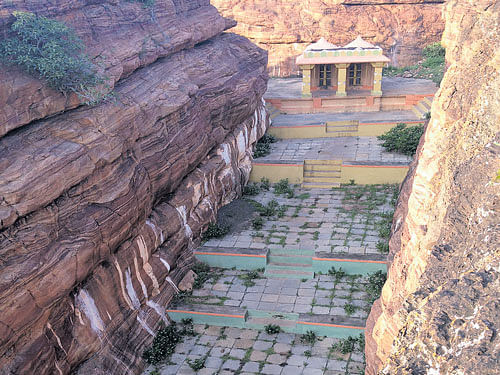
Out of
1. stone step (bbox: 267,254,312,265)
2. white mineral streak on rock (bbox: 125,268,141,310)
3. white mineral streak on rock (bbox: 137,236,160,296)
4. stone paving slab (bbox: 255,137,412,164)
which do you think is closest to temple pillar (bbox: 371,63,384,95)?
stone paving slab (bbox: 255,137,412,164)

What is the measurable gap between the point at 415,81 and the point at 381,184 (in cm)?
832

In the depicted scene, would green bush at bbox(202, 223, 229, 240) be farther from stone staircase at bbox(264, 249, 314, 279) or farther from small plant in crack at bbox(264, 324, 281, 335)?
small plant in crack at bbox(264, 324, 281, 335)

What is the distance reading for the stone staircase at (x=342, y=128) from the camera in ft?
55.3

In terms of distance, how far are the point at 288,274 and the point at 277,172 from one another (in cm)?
463

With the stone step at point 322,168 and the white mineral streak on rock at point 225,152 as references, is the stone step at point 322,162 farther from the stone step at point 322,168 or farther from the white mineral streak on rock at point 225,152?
the white mineral streak on rock at point 225,152

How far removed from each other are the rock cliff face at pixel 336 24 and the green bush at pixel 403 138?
829 cm

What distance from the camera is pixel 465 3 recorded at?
6.96m

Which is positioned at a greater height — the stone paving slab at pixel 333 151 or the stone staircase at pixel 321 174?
the stone paving slab at pixel 333 151

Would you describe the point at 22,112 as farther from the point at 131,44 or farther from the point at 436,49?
the point at 436,49

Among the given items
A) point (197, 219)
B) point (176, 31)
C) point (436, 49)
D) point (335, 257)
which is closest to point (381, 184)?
point (335, 257)

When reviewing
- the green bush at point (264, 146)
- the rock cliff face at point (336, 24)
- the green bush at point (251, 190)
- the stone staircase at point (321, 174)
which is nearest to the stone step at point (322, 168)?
the stone staircase at point (321, 174)

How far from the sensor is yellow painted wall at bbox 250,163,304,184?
47.5 ft

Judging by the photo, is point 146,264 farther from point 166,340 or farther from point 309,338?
point 309,338

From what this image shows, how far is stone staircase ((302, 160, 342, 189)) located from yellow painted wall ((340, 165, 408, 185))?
0.29 meters
